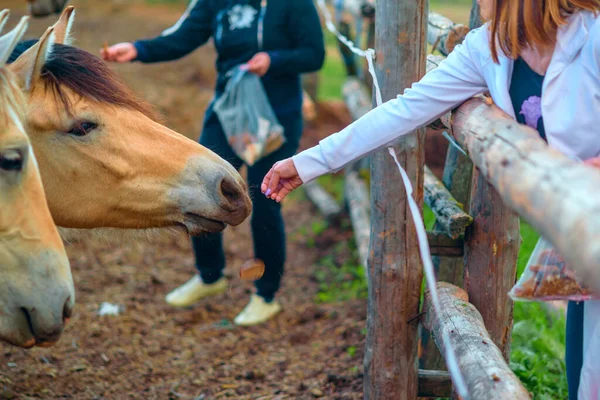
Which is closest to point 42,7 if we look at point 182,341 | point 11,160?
point 182,341

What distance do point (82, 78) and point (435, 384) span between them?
6.09 ft

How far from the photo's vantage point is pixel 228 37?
3969 millimetres

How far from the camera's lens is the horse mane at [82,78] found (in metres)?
2.45

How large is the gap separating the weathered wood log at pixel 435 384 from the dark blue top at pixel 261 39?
6.19 ft

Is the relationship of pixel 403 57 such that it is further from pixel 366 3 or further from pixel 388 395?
pixel 366 3

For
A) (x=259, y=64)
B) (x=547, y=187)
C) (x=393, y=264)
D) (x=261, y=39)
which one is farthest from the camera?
(x=261, y=39)

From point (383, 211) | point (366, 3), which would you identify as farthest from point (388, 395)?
point (366, 3)

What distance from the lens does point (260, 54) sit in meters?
3.81

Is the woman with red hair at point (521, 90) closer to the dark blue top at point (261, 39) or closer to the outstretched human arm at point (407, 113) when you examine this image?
the outstretched human arm at point (407, 113)

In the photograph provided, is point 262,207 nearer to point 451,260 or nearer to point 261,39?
point 261,39

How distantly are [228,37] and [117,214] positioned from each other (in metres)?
1.71

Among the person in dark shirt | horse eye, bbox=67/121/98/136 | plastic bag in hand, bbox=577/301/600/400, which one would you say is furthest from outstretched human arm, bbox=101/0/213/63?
plastic bag in hand, bbox=577/301/600/400

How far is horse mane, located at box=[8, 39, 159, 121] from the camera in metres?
2.45

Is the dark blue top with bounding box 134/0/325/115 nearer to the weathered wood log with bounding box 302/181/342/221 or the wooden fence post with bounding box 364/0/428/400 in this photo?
the wooden fence post with bounding box 364/0/428/400
